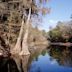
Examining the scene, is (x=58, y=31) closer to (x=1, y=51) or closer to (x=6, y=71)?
(x=1, y=51)

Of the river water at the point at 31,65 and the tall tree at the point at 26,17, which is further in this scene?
the tall tree at the point at 26,17

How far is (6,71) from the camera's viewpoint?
18.3 m

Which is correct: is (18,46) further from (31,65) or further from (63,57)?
(31,65)

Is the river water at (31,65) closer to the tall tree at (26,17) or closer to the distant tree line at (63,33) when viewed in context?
the tall tree at (26,17)

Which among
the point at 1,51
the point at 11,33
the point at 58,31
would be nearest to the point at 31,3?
the point at 11,33

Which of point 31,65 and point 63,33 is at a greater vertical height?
point 31,65

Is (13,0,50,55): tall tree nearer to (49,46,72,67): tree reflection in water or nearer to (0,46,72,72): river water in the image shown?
(0,46,72,72): river water

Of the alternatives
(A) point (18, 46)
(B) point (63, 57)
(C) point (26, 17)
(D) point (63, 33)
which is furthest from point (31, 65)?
(D) point (63, 33)

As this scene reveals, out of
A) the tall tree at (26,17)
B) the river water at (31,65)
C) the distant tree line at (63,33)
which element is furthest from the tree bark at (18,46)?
the distant tree line at (63,33)

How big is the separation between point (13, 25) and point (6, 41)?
240cm

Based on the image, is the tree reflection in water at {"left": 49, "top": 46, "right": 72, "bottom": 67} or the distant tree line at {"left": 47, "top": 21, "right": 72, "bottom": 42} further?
the distant tree line at {"left": 47, "top": 21, "right": 72, "bottom": 42}

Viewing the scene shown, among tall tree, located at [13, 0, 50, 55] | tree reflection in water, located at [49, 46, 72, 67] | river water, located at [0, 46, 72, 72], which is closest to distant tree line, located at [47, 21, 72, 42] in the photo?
tree reflection in water, located at [49, 46, 72, 67]

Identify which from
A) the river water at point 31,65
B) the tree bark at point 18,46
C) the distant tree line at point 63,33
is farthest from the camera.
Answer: the distant tree line at point 63,33

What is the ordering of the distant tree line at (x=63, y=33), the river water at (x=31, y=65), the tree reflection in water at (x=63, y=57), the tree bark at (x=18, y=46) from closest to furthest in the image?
the river water at (x=31, y=65), the tree reflection in water at (x=63, y=57), the tree bark at (x=18, y=46), the distant tree line at (x=63, y=33)
